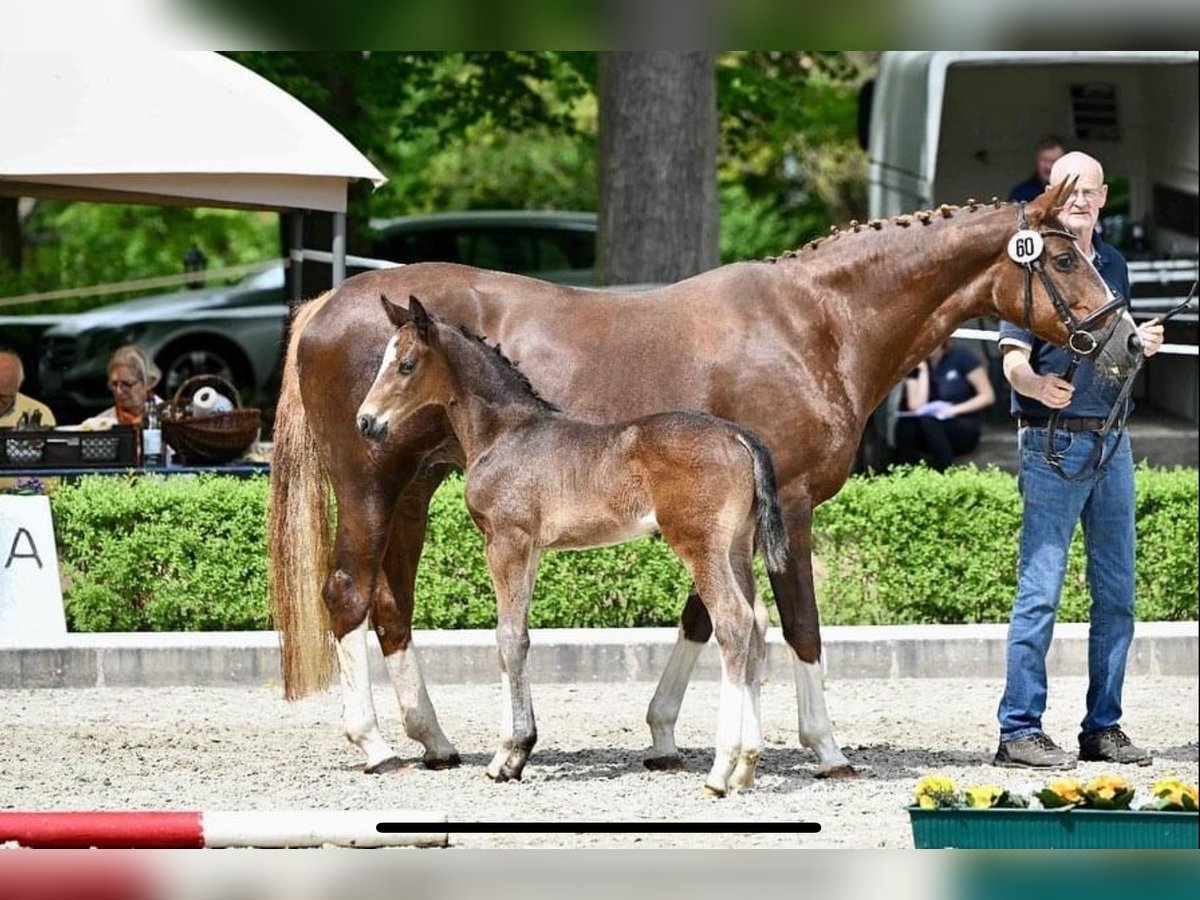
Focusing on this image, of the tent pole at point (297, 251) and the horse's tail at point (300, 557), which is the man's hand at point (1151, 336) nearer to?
the horse's tail at point (300, 557)

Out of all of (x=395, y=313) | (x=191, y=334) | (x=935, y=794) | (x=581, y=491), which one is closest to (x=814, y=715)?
(x=581, y=491)

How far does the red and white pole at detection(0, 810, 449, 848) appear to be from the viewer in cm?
560

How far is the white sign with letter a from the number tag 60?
4.39 m

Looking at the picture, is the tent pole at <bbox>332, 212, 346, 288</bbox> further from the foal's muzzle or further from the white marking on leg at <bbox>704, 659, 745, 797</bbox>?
the white marking on leg at <bbox>704, 659, 745, 797</bbox>

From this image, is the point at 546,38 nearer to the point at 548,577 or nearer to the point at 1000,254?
the point at 1000,254

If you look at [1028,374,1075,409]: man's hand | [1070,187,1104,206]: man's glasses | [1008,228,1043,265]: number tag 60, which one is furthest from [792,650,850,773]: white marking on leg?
[1070,187,1104,206]: man's glasses

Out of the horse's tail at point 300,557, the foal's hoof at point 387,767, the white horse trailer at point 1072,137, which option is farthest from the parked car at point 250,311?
the foal's hoof at point 387,767

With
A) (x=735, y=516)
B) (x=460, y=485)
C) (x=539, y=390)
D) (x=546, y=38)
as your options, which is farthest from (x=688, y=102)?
(x=546, y=38)

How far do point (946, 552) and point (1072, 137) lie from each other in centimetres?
721

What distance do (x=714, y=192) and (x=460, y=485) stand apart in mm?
3775

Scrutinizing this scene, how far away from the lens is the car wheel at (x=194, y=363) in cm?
1733

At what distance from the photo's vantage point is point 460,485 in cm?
1061

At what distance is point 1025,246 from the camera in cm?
720

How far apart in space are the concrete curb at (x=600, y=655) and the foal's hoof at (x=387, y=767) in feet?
6.59
